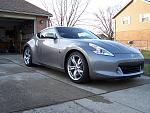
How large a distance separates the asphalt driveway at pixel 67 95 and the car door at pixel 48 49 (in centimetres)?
46

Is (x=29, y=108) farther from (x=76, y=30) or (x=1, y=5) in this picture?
(x=1, y=5)

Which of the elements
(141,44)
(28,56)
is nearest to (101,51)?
(28,56)

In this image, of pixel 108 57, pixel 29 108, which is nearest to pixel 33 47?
pixel 108 57

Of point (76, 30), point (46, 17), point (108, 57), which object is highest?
point (46, 17)

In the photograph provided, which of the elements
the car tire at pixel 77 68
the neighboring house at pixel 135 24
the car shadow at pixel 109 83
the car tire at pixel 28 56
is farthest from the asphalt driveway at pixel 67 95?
the neighboring house at pixel 135 24

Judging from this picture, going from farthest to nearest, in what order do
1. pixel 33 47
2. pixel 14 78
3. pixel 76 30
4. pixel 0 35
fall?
pixel 0 35 < pixel 33 47 < pixel 76 30 < pixel 14 78

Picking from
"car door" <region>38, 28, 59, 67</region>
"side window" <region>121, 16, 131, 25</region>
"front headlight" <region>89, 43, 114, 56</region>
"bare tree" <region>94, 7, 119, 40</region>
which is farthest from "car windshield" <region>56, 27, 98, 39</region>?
"bare tree" <region>94, 7, 119, 40</region>

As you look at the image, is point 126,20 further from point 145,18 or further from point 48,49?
point 48,49

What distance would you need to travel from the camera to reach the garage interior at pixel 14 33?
16.2 metres

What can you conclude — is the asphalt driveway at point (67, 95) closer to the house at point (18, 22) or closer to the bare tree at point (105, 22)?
the house at point (18, 22)

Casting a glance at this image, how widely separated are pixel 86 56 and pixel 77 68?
461 mm

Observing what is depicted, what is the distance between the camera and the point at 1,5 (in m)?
14.0

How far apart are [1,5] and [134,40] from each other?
18.5m

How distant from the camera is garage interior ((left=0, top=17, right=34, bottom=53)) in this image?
53.1 ft
